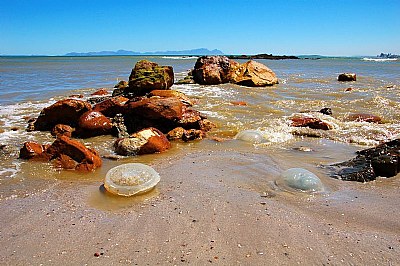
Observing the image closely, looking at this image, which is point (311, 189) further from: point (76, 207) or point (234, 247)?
point (76, 207)

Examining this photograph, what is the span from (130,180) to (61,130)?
3.64m

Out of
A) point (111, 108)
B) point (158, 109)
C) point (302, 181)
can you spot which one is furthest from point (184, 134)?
point (302, 181)

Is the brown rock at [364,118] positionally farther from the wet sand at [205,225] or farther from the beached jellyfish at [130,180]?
the beached jellyfish at [130,180]

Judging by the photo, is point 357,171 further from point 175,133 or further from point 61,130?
point 61,130

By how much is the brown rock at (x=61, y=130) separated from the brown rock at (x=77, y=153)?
71.1 inches

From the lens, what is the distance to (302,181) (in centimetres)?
363

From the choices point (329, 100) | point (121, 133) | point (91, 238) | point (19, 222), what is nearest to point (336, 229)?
point (91, 238)

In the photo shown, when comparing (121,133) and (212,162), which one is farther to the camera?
(121,133)

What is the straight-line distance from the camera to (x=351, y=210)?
316 centimetres

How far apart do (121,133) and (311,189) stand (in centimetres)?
389

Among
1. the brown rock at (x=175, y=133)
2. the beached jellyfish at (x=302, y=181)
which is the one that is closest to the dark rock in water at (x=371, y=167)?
the beached jellyfish at (x=302, y=181)

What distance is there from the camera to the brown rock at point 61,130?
254 inches

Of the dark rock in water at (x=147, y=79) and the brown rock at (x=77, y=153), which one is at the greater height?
the dark rock in water at (x=147, y=79)

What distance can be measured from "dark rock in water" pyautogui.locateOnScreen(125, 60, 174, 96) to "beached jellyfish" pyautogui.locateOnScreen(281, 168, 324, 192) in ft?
24.1
